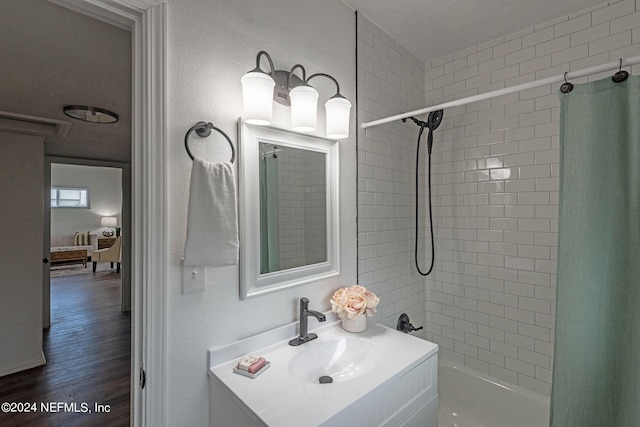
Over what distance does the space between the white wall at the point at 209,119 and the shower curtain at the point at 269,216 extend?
139 mm

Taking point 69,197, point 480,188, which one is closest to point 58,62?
point 480,188

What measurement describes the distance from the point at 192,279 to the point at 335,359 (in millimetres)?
751

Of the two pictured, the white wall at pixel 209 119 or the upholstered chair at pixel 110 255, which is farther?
the upholstered chair at pixel 110 255

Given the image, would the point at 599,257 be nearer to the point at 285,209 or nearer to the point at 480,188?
the point at 480,188

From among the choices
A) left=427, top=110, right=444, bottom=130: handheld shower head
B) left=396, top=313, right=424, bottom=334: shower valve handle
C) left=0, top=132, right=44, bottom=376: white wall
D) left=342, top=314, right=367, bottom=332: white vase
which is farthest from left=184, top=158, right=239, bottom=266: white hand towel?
left=0, top=132, right=44, bottom=376: white wall

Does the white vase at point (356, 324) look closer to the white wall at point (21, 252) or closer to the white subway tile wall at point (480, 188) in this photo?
the white subway tile wall at point (480, 188)

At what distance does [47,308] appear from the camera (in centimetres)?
392

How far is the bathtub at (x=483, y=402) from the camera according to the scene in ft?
5.95

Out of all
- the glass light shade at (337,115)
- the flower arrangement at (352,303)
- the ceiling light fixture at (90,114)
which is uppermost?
the ceiling light fixture at (90,114)

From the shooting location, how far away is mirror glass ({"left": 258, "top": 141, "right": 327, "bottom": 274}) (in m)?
1.34

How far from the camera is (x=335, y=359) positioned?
1.40 meters

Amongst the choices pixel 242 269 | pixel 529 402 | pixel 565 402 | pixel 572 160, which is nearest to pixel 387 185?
pixel 572 160

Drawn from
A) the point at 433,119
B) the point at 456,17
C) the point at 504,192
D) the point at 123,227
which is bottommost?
the point at 123,227

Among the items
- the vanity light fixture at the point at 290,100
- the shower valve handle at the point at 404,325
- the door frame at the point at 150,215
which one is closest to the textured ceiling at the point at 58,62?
the door frame at the point at 150,215
